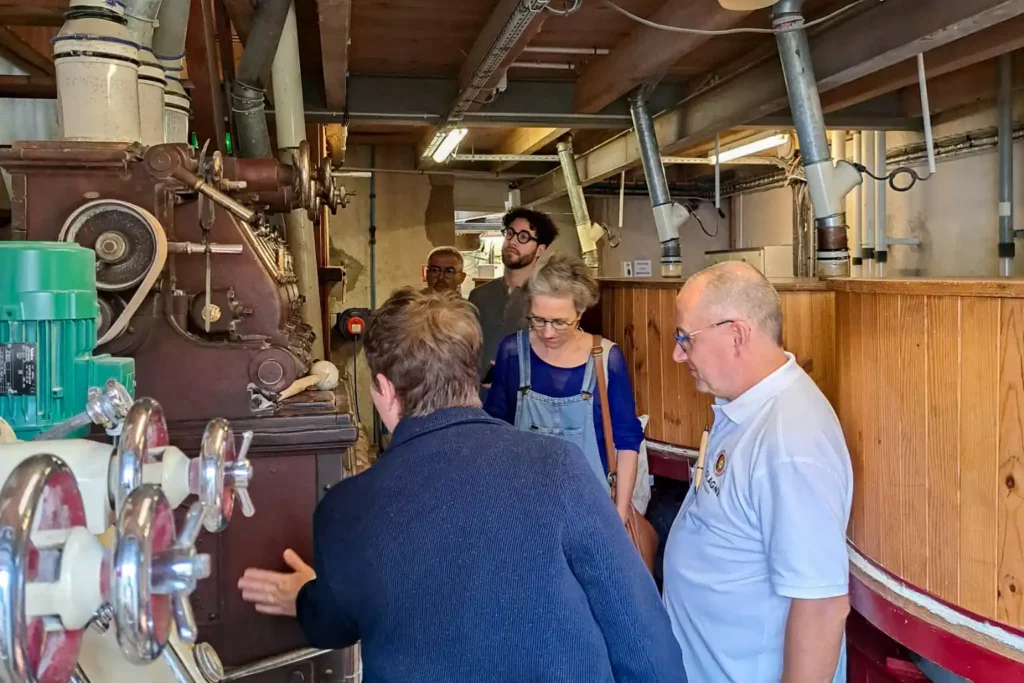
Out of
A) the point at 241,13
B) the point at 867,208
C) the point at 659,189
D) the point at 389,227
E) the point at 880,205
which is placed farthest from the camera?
the point at 389,227

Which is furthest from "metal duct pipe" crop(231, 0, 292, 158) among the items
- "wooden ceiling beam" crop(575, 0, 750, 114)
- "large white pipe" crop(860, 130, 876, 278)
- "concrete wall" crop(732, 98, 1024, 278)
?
"concrete wall" crop(732, 98, 1024, 278)

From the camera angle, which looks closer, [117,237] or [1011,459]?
[1011,459]

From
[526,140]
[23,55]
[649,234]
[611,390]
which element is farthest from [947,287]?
[649,234]

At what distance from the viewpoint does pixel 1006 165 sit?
4043mm

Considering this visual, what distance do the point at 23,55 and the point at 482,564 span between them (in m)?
2.75

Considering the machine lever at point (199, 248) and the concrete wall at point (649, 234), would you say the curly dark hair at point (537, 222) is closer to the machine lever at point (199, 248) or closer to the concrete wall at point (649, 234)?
the machine lever at point (199, 248)

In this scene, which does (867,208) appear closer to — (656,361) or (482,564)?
(656,361)

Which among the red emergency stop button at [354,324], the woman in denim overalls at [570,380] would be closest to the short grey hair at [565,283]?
the woman in denim overalls at [570,380]

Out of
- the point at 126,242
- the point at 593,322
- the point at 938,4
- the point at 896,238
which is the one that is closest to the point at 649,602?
the point at 126,242

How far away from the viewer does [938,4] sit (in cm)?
227

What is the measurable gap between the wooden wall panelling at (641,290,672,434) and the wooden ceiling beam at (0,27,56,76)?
2.26m

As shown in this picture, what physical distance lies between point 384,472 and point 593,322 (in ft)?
9.05

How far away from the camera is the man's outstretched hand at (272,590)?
4.61ft

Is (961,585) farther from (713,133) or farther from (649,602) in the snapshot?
(713,133)
